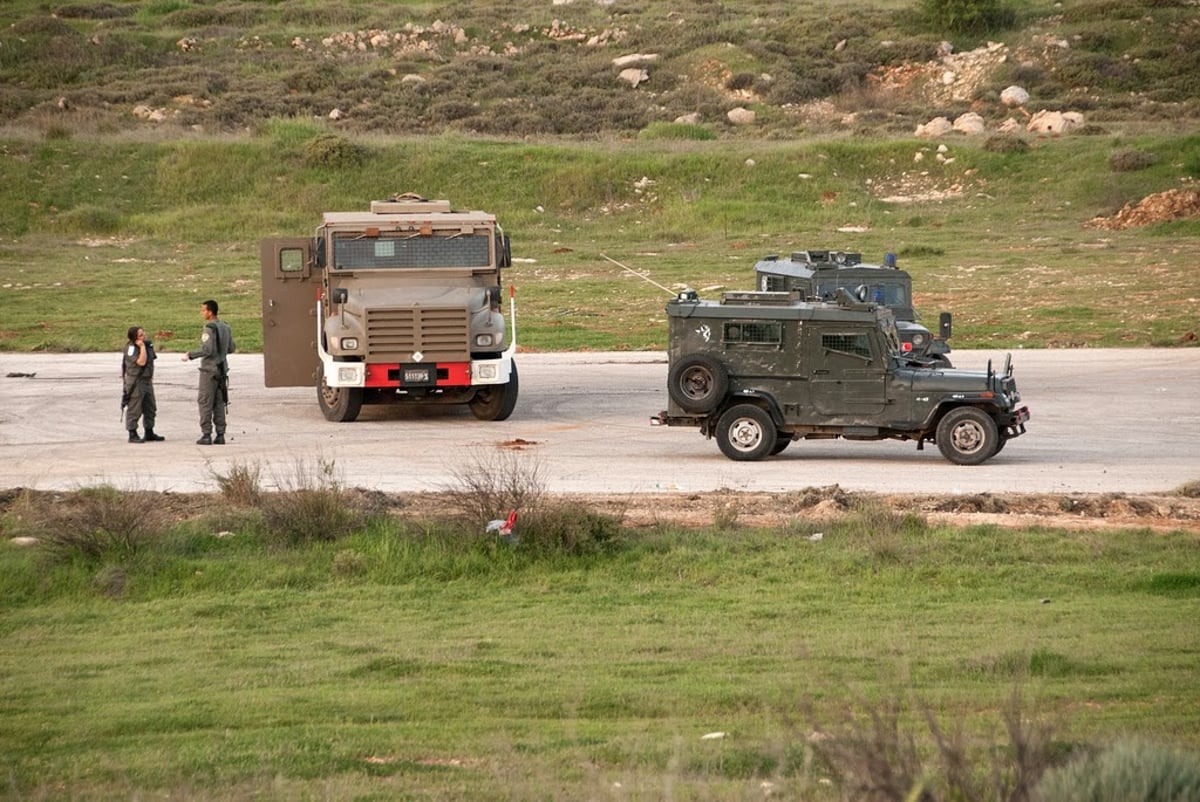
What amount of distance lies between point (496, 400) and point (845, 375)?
575 centimetres

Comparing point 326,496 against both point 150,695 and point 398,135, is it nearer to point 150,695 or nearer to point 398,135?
point 150,695

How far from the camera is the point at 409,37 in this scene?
72438mm

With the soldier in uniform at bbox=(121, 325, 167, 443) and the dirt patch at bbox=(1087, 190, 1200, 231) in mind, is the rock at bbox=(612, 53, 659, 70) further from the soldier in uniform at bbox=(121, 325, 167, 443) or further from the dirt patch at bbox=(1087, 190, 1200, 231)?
the soldier in uniform at bbox=(121, 325, 167, 443)

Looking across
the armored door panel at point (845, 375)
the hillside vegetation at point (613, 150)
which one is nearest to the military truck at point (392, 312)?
the armored door panel at point (845, 375)

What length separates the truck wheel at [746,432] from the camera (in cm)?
1892

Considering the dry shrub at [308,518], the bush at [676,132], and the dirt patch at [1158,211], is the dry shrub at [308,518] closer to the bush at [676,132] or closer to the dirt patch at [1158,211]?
the dirt patch at [1158,211]

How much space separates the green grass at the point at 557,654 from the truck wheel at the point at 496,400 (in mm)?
8002

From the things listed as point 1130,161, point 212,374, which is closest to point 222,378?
point 212,374

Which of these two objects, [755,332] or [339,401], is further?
[339,401]

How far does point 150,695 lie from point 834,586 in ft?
17.9

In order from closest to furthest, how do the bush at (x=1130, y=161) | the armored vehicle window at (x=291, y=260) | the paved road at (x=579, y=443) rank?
the paved road at (x=579, y=443) < the armored vehicle window at (x=291, y=260) < the bush at (x=1130, y=161)

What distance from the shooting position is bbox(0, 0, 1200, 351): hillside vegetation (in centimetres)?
3772

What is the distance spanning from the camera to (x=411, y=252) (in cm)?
2253

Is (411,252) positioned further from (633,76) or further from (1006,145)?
(633,76)
